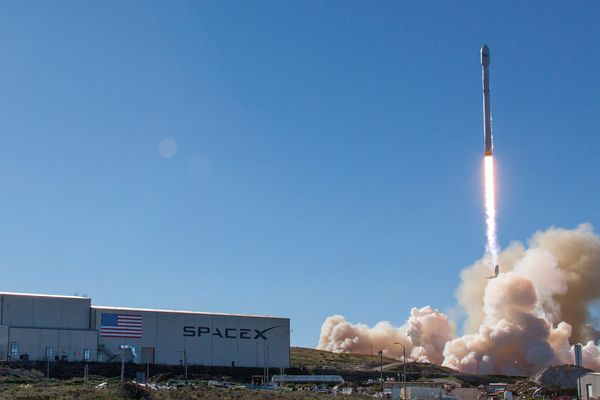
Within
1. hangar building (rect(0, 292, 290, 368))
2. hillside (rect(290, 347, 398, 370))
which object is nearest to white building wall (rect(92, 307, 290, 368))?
hangar building (rect(0, 292, 290, 368))

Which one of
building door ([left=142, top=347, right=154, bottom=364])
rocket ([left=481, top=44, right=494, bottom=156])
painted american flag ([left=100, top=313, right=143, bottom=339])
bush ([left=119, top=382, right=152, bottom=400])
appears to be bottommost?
bush ([left=119, top=382, right=152, bottom=400])

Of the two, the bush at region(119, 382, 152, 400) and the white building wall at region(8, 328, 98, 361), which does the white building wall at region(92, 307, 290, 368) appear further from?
the bush at region(119, 382, 152, 400)

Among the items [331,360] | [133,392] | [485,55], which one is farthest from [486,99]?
[331,360]

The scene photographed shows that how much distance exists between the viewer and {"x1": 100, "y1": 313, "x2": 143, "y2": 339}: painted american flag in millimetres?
123688

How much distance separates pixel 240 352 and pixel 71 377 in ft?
96.7

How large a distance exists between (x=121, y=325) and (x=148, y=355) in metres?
5.20

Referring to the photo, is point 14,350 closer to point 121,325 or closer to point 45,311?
point 45,311

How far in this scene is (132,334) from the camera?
125188 millimetres

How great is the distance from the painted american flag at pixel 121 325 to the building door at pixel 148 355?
6.36ft

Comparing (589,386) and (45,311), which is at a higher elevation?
(45,311)

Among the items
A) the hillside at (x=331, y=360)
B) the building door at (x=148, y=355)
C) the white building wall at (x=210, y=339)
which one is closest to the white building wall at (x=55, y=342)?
the white building wall at (x=210, y=339)

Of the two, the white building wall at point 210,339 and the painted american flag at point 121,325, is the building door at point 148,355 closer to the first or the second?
the white building wall at point 210,339

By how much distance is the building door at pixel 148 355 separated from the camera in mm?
124812

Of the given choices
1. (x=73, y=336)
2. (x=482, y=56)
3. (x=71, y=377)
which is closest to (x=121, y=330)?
(x=73, y=336)
